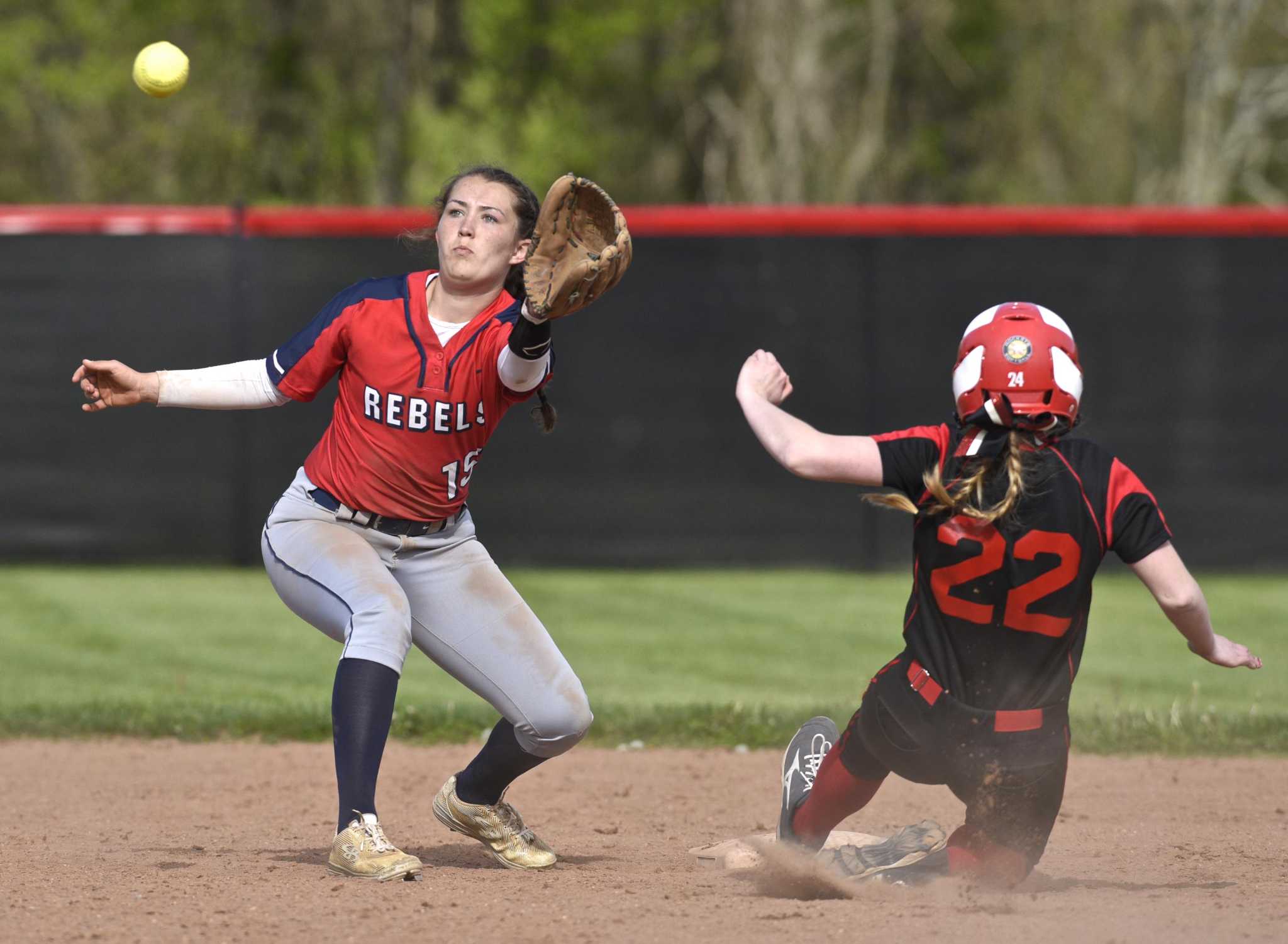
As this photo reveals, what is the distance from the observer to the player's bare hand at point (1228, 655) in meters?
3.55

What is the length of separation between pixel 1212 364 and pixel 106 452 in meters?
6.98

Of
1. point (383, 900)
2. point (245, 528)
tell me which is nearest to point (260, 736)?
point (383, 900)

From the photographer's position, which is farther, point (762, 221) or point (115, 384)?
point (762, 221)

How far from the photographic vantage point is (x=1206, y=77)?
23.2 m

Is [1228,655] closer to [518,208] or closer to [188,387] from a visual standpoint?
[518,208]

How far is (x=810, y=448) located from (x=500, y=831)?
1.51m

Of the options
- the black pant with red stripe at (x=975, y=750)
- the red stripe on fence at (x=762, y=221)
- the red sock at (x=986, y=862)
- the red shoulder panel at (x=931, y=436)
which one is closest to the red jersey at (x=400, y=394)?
the red shoulder panel at (x=931, y=436)

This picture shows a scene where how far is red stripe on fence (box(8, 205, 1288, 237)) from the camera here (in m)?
9.96

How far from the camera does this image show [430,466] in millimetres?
4129

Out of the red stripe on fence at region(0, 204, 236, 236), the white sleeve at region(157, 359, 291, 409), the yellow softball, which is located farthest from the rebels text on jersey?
the red stripe on fence at region(0, 204, 236, 236)

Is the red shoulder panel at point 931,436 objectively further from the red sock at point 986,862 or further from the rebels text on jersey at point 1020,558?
the red sock at point 986,862

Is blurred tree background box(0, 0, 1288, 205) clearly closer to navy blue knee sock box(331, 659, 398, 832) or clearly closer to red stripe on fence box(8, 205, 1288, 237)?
red stripe on fence box(8, 205, 1288, 237)

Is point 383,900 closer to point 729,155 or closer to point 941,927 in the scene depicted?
point 941,927

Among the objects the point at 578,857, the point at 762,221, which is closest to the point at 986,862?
the point at 578,857
